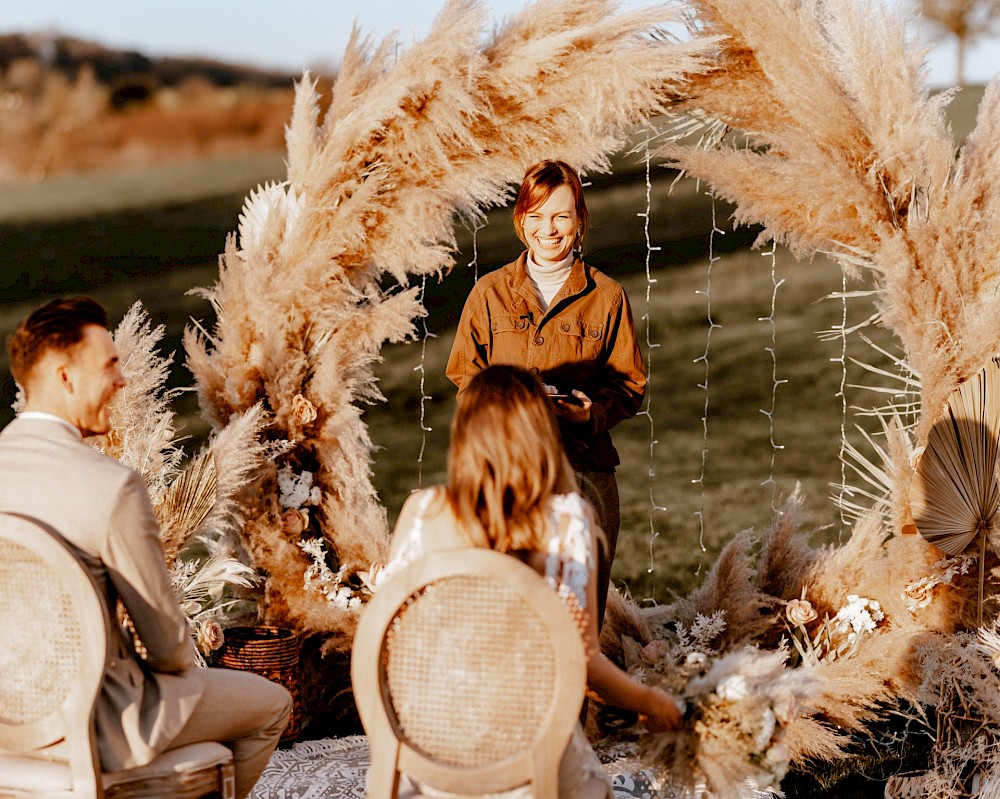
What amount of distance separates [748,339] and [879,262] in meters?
10.5

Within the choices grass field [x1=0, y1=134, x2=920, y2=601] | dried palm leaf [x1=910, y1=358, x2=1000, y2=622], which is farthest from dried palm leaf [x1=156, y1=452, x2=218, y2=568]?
grass field [x1=0, y1=134, x2=920, y2=601]

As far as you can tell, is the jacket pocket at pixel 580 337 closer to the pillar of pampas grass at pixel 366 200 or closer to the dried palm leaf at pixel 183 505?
the pillar of pampas grass at pixel 366 200

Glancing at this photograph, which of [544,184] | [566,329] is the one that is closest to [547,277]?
[566,329]

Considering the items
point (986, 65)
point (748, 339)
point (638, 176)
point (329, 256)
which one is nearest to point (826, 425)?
point (748, 339)

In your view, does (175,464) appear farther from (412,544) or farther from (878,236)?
(878,236)

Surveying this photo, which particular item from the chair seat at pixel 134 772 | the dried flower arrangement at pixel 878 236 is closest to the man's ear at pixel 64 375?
the chair seat at pixel 134 772

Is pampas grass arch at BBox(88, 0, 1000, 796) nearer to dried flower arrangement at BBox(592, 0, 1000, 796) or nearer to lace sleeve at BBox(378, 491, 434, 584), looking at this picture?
dried flower arrangement at BBox(592, 0, 1000, 796)

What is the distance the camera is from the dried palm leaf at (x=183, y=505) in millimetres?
3418

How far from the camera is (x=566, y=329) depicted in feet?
10.7

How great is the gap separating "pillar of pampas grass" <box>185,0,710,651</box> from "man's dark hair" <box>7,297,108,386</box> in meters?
1.50

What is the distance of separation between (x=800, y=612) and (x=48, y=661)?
2536 millimetres

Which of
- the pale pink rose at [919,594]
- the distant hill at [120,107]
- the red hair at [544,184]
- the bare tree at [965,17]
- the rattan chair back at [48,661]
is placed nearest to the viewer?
the rattan chair back at [48,661]

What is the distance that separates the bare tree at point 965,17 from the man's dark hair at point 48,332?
38.9 feet

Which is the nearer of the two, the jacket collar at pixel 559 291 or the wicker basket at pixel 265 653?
the jacket collar at pixel 559 291
